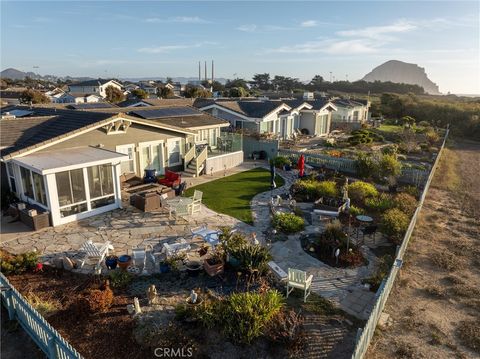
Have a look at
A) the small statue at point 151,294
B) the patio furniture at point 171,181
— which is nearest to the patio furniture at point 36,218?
the patio furniture at point 171,181

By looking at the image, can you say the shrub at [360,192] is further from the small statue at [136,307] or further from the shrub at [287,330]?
the small statue at [136,307]

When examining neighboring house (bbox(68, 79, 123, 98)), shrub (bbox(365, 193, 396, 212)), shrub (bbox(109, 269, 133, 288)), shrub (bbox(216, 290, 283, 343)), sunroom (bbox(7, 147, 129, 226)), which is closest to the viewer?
shrub (bbox(216, 290, 283, 343))

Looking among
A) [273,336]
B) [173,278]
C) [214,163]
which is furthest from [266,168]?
[273,336]

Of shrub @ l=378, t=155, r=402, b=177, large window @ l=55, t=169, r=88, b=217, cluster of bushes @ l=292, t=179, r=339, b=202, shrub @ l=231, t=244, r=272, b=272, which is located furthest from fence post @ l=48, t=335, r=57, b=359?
shrub @ l=378, t=155, r=402, b=177

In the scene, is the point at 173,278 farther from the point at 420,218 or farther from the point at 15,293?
the point at 420,218

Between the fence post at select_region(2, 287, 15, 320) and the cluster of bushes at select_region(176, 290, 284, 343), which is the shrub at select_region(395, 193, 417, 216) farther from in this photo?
the fence post at select_region(2, 287, 15, 320)

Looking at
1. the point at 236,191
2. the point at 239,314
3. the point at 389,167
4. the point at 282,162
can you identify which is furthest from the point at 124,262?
the point at 389,167
